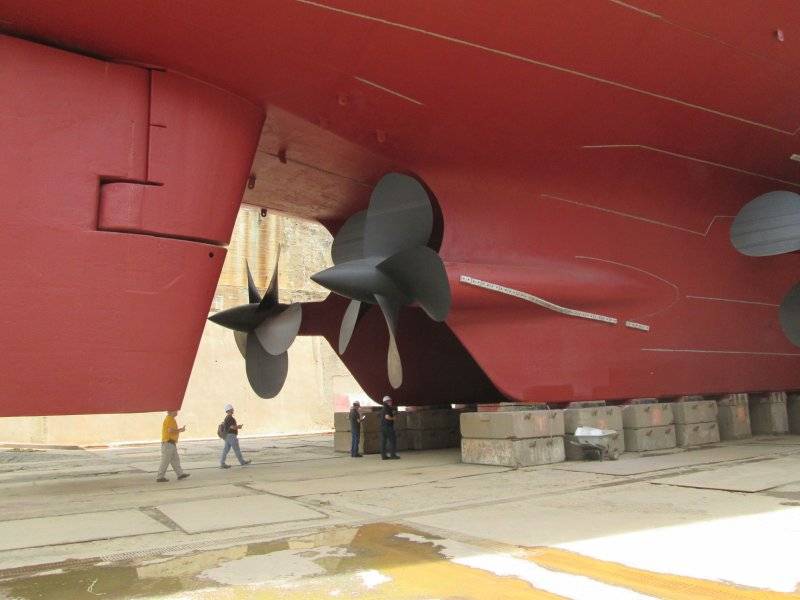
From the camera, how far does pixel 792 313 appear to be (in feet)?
30.7

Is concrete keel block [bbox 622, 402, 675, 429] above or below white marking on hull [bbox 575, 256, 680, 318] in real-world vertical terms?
below

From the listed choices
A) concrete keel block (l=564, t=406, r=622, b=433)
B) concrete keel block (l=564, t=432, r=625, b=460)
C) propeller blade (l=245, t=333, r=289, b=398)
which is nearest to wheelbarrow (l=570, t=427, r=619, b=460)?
concrete keel block (l=564, t=432, r=625, b=460)

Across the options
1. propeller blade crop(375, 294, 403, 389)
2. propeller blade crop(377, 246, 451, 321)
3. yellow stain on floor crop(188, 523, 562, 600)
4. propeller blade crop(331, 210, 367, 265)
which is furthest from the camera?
propeller blade crop(331, 210, 367, 265)

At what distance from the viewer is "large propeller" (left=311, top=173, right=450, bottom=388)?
7941 mm

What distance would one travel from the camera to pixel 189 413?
19.8 metres

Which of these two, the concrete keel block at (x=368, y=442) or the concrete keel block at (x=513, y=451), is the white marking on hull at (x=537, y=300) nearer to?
the concrete keel block at (x=513, y=451)

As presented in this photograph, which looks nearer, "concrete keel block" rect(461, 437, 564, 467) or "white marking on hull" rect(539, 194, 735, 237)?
"concrete keel block" rect(461, 437, 564, 467)

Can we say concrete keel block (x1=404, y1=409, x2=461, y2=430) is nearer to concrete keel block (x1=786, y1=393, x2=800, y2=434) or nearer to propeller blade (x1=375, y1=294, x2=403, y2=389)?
propeller blade (x1=375, y1=294, x2=403, y2=389)

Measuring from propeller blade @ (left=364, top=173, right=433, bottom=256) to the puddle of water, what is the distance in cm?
464

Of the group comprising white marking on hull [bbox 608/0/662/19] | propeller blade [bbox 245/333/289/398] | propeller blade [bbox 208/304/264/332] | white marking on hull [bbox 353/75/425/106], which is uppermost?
white marking on hull [bbox 608/0/662/19]

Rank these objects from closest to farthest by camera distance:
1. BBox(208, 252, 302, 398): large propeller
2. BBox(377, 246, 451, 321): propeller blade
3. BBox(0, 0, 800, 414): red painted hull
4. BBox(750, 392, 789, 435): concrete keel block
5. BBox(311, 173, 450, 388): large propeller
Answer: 1. BBox(0, 0, 800, 414): red painted hull
2. BBox(377, 246, 451, 321): propeller blade
3. BBox(311, 173, 450, 388): large propeller
4. BBox(208, 252, 302, 398): large propeller
5. BBox(750, 392, 789, 435): concrete keel block

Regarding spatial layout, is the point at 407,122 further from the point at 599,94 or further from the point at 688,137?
the point at 688,137

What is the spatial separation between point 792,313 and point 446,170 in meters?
5.21

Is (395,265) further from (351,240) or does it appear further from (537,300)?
(351,240)
